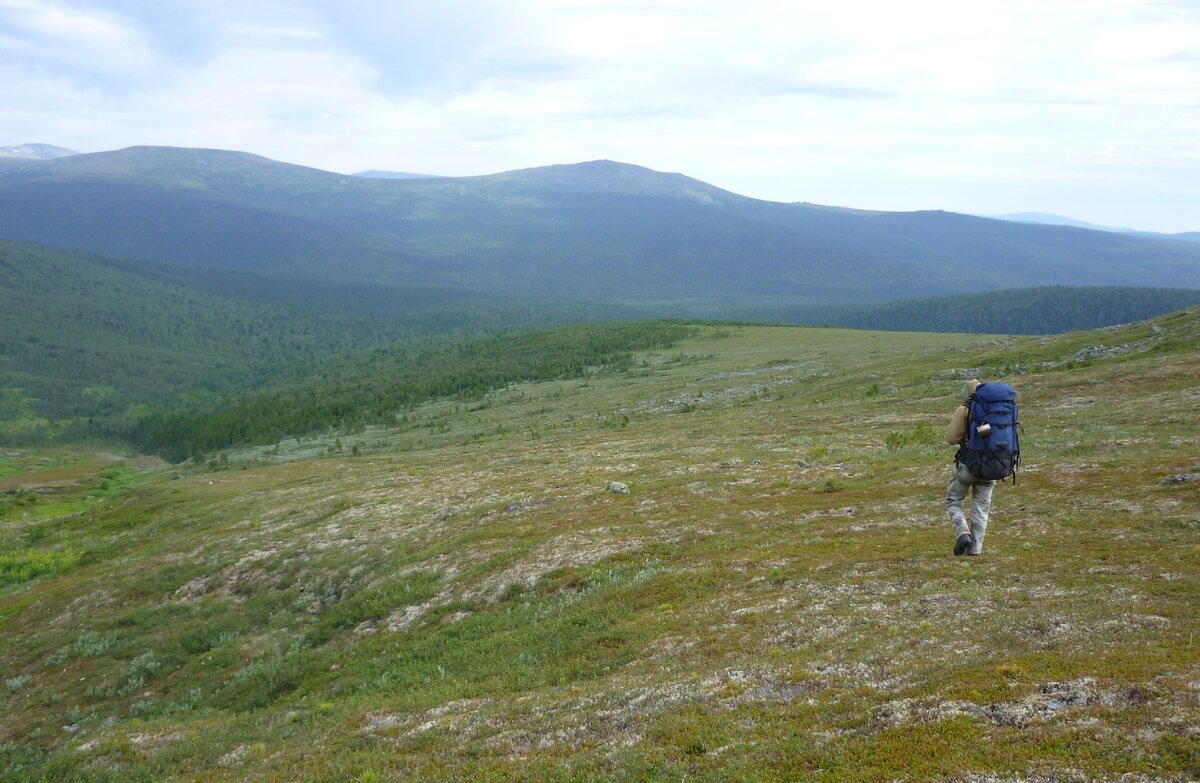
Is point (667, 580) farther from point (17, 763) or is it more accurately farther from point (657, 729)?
point (17, 763)

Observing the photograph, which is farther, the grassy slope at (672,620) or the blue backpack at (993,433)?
the blue backpack at (993,433)

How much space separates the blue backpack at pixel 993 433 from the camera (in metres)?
17.9

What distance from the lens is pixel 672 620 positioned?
65.8 ft

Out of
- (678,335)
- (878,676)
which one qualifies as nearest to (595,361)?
(678,335)

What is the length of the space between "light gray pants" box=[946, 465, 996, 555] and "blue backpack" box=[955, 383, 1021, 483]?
63 centimetres

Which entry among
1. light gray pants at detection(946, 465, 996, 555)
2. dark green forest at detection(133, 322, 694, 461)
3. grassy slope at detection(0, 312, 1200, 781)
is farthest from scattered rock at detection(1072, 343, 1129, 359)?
dark green forest at detection(133, 322, 694, 461)

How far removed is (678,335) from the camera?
178750 mm

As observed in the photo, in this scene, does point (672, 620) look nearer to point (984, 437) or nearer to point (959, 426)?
point (959, 426)

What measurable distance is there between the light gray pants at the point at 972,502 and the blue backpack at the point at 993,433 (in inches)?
24.9

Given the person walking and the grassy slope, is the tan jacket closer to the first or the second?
the person walking

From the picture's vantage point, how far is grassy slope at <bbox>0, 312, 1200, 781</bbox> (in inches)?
474

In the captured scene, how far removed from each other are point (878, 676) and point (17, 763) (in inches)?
1116

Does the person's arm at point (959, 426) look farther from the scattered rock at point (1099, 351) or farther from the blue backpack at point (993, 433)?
the scattered rock at point (1099, 351)

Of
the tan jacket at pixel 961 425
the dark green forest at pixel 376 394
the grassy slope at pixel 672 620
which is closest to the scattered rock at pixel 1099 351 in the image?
the grassy slope at pixel 672 620
